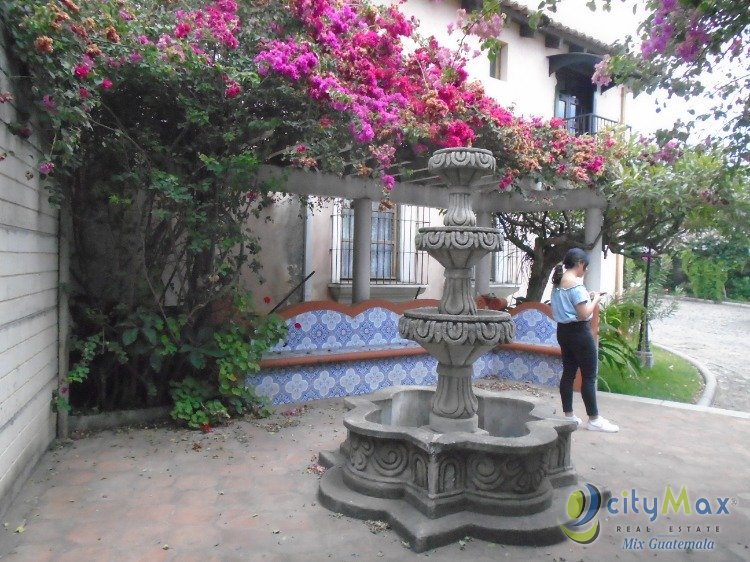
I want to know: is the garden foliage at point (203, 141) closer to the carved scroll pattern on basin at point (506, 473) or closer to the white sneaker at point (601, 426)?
the carved scroll pattern on basin at point (506, 473)

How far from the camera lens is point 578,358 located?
17.3 ft

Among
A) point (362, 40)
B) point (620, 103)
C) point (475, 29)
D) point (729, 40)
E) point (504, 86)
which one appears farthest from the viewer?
point (620, 103)

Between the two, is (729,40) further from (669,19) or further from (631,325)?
(631,325)

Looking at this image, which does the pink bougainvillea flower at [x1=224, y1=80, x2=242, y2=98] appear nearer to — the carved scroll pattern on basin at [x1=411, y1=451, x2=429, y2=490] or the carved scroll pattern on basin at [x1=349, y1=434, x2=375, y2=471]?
the carved scroll pattern on basin at [x1=349, y1=434, x2=375, y2=471]

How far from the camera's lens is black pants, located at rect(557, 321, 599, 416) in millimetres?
5207

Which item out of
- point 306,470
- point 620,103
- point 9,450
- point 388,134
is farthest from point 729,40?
point 620,103

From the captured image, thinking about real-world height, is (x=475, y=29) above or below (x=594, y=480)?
above

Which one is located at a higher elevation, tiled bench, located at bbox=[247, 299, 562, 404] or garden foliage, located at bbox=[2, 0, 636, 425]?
garden foliage, located at bbox=[2, 0, 636, 425]

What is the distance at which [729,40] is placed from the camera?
3.51 metres

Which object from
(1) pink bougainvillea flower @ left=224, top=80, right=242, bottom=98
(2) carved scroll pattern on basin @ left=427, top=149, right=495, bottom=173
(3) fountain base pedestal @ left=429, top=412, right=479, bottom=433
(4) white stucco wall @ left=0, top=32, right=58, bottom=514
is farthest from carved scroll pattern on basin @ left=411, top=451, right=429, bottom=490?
(1) pink bougainvillea flower @ left=224, top=80, right=242, bottom=98

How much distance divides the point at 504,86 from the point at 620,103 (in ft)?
15.0

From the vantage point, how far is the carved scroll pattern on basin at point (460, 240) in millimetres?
3670

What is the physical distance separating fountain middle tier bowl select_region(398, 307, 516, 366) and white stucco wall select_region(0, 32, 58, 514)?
249 centimetres

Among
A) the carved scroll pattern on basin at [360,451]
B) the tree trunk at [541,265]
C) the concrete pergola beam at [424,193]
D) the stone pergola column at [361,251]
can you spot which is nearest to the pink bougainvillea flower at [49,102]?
the concrete pergola beam at [424,193]
